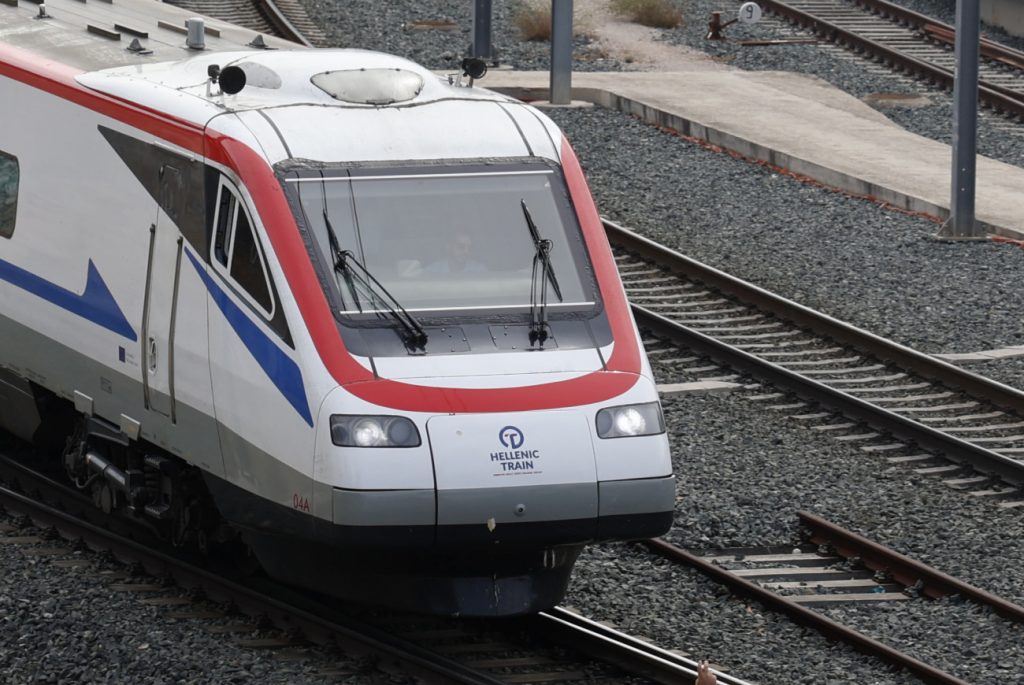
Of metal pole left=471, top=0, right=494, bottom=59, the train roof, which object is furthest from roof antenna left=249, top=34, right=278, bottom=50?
metal pole left=471, top=0, right=494, bottom=59

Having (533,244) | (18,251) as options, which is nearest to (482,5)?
(18,251)

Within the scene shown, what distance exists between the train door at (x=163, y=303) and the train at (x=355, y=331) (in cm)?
2

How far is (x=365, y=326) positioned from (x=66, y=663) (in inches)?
87.7

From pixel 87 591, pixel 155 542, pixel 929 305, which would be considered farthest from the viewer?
pixel 929 305

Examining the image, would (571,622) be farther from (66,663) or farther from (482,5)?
(482,5)

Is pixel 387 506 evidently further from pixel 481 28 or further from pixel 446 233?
pixel 481 28

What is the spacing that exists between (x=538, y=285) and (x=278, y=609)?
223 cm

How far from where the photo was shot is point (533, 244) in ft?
30.9

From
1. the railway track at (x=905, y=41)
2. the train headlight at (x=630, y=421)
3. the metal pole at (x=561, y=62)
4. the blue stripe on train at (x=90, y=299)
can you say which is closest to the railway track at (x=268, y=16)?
the metal pole at (x=561, y=62)

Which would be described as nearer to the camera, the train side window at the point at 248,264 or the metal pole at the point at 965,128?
the train side window at the point at 248,264

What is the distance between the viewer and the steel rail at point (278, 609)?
29.5 feet

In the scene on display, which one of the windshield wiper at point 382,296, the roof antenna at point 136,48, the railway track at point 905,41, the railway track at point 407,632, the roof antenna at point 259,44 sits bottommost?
the railway track at point 407,632

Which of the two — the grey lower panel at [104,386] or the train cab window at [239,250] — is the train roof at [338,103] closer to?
the train cab window at [239,250]

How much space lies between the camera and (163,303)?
977 centimetres
